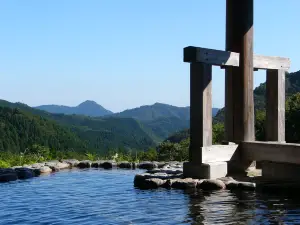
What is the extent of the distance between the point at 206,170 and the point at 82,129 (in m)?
96.5

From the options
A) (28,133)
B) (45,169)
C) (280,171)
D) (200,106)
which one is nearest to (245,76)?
(200,106)

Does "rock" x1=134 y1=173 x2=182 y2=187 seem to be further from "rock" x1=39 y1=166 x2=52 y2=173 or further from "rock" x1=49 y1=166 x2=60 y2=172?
"rock" x1=49 y1=166 x2=60 y2=172

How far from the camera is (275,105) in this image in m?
12.3

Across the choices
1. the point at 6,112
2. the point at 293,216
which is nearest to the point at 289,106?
the point at 293,216

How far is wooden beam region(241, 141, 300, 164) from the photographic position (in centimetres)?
1007

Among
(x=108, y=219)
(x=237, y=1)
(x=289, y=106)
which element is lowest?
(x=108, y=219)

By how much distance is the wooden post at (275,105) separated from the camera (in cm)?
1229

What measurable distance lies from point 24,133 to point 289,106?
4566 centimetres

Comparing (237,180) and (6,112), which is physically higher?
(6,112)

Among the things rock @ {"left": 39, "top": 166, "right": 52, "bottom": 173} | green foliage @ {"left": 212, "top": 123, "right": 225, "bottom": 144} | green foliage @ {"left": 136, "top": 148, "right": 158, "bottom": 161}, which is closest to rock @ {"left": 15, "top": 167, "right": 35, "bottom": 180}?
rock @ {"left": 39, "top": 166, "right": 52, "bottom": 173}

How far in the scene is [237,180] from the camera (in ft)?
34.3

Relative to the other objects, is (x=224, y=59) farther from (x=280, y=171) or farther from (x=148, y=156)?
(x=148, y=156)

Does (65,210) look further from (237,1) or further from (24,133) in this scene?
(24,133)

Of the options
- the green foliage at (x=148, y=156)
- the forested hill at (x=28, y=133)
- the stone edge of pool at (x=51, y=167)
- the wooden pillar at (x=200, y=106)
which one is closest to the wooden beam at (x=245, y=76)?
the wooden pillar at (x=200, y=106)
